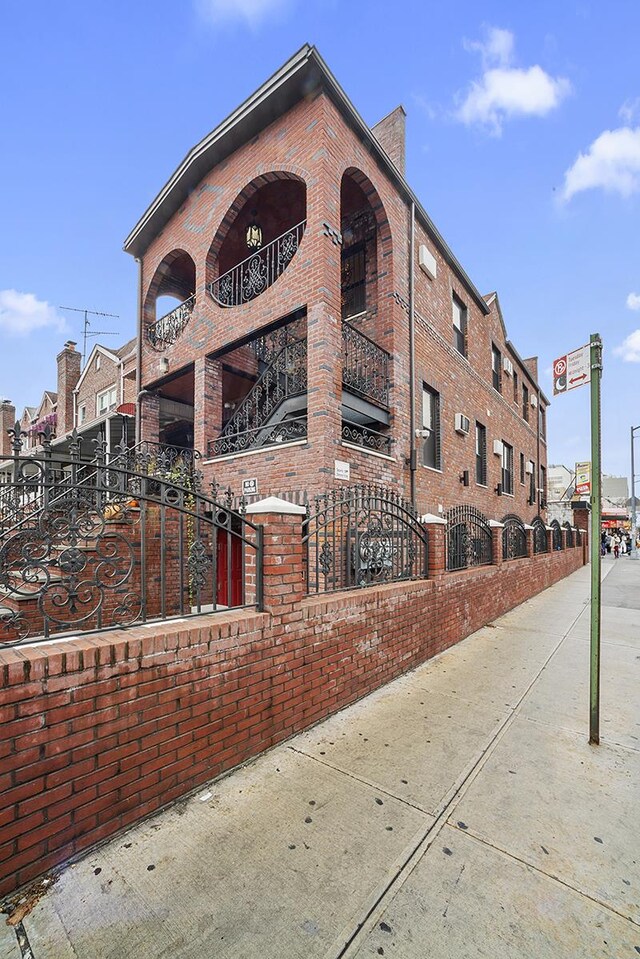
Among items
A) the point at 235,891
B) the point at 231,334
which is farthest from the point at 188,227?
the point at 235,891

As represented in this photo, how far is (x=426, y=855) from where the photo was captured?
7.31 ft

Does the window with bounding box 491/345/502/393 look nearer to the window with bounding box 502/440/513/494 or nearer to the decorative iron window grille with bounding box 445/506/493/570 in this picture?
the window with bounding box 502/440/513/494

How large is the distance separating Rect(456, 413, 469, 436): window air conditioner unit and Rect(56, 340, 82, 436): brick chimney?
18461 millimetres

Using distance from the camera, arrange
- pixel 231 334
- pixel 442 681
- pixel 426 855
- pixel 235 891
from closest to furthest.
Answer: pixel 235 891 < pixel 426 855 < pixel 442 681 < pixel 231 334

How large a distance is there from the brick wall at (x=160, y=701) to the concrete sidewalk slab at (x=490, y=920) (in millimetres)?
1389

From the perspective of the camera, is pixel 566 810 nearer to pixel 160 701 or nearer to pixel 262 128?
pixel 160 701

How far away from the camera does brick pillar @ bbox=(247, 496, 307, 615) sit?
332 centimetres

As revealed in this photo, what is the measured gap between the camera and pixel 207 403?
29.5 ft

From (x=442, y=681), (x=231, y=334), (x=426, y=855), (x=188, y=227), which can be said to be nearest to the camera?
(x=426, y=855)

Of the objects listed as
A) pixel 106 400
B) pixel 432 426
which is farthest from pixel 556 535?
pixel 106 400

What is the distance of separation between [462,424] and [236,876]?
427 inches

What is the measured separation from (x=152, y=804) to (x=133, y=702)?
65cm

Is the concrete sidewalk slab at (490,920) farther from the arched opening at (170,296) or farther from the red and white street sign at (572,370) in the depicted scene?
the arched opening at (170,296)

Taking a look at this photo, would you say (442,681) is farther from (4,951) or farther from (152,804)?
(4,951)
